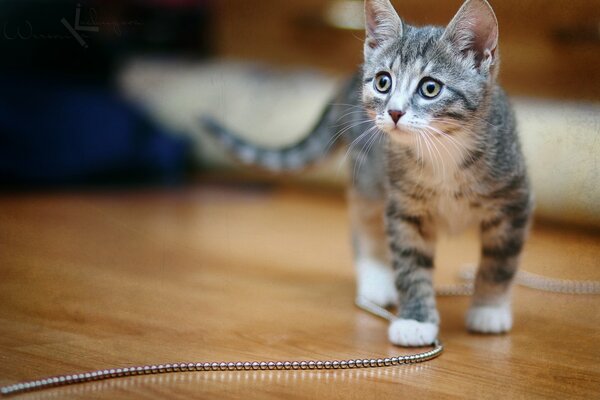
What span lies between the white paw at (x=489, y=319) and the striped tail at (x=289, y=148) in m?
0.64

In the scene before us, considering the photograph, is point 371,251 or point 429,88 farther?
point 371,251

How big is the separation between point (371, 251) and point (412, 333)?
51cm

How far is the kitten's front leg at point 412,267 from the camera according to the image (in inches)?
67.4

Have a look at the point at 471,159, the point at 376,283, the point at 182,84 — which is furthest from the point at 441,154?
the point at 182,84

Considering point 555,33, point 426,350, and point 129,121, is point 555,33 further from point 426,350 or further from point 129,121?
point 129,121

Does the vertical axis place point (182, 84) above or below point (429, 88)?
above

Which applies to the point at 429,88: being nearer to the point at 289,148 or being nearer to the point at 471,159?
the point at 471,159

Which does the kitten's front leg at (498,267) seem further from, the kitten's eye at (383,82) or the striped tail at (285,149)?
the striped tail at (285,149)

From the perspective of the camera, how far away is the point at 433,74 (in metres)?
1.58

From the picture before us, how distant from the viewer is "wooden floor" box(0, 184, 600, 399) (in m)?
1.44

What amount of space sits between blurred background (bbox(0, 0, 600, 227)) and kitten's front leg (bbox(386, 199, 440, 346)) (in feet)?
0.90

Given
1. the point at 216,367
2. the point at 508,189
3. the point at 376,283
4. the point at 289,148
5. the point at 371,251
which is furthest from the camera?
the point at 289,148

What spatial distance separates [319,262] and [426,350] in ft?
2.93

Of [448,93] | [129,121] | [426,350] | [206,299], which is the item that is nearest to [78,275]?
[206,299]
